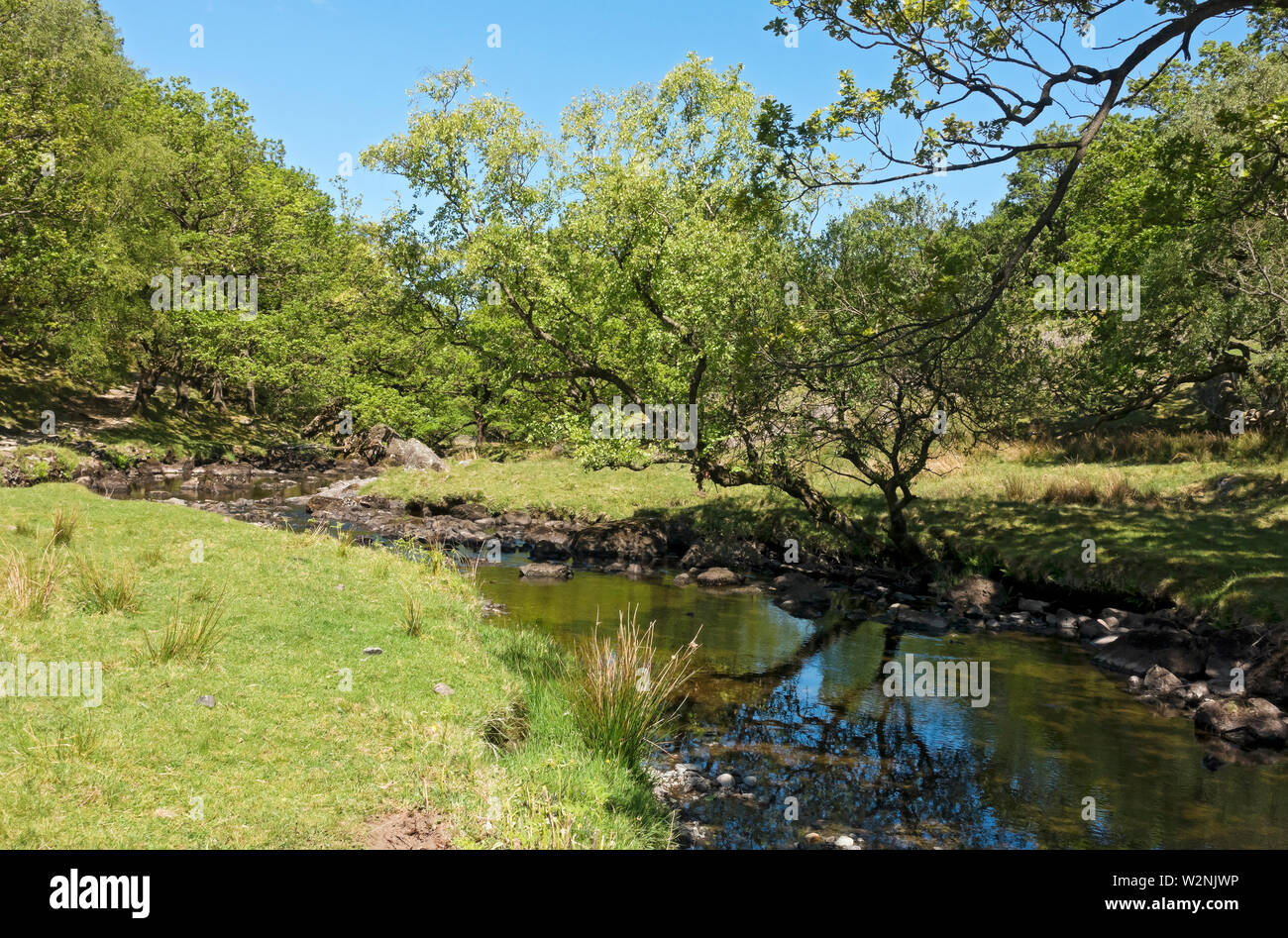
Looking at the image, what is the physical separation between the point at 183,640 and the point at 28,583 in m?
2.81

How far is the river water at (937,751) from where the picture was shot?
1022cm

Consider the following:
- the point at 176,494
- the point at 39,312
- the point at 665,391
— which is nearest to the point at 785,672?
the point at 665,391

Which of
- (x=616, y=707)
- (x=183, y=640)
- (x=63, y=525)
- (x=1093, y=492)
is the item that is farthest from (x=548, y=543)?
(x=616, y=707)

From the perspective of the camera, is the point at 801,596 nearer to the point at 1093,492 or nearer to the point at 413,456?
the point at 1093,492

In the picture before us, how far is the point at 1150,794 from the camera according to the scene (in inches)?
444

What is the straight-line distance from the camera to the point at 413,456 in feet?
139

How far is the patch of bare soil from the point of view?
7.31 m

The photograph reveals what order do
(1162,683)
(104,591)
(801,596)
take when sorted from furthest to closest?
(801,596)
(1162,683)
(104,591)

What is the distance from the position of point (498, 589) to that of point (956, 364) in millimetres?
13331

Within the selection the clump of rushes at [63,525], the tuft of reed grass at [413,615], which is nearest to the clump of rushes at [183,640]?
the tuft of reed grass at [413,615]

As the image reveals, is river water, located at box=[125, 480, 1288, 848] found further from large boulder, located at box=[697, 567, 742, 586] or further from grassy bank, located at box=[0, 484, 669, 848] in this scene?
large boulder, located at box=[697, 567, 742, 586]

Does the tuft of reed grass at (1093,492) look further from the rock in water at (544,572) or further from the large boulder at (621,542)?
the rock in water at (544,572)

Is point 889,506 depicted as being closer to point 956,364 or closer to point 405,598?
point 956,364
